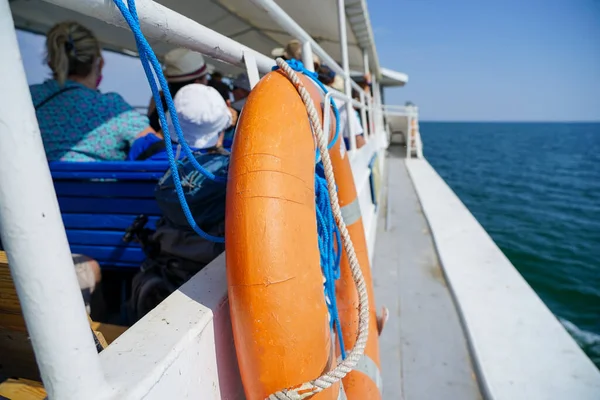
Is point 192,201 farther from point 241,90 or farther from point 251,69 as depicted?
point 241,90

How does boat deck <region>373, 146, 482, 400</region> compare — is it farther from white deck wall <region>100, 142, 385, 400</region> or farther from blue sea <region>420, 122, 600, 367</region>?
blue sea <region>420, 122, 600, 367</region>

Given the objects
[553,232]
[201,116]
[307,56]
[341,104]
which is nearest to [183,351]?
[201,116]

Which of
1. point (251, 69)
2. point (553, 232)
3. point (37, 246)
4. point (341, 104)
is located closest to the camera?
point (37, 246)

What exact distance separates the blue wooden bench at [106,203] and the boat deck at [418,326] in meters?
1.36

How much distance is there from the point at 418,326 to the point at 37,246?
1.94m

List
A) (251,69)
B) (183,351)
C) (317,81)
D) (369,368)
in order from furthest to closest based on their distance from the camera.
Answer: (369,368), (317,81), (251,69), (183,351)

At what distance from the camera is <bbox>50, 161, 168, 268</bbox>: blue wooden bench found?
5.41 feet

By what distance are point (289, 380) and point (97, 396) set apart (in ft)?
1.14

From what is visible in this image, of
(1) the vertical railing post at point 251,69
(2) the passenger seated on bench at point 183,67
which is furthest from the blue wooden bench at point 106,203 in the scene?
(1) the vertical railing post at point 251,69

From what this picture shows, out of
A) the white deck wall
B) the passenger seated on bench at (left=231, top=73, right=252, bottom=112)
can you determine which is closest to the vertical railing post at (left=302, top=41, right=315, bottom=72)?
the passenger seated on bench at (left=231, top=73, right=252, bottom=112)

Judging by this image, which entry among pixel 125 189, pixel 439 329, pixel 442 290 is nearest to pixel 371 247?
pixel 442 290

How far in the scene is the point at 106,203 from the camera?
1.79 meters

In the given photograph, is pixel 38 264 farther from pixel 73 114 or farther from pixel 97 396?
pixel 73 114

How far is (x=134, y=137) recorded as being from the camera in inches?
72.7
